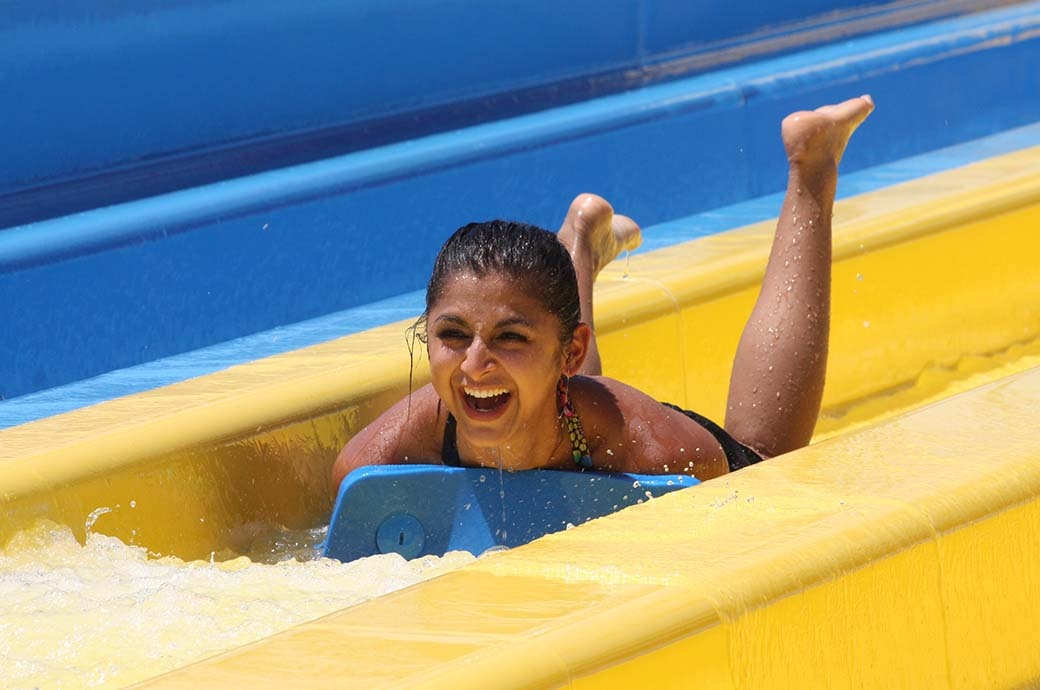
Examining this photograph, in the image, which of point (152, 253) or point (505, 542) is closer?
point (505, 542)

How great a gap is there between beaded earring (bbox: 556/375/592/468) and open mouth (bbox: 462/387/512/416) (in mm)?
137

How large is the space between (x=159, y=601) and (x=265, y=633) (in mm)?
145

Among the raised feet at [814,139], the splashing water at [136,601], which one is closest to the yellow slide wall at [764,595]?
the splashing water at [136,601]

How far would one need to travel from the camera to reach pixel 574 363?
2.37 m

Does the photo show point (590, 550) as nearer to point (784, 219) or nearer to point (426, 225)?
point (784, 219)

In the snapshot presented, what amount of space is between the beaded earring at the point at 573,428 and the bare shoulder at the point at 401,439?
174 mm

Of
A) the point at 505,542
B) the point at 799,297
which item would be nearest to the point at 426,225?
the point at 799,297

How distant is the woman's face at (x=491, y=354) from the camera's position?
7.32 ft

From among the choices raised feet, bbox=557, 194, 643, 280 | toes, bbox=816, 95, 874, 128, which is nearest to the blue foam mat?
raised feet, bbox=557, 194, 643, 280

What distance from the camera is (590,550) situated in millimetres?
1724

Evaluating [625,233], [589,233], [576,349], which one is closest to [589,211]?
[589,233]

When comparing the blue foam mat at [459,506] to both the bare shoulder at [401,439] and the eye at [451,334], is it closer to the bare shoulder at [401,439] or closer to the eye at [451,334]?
the bare shoulder at [401,439]

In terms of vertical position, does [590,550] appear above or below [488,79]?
below

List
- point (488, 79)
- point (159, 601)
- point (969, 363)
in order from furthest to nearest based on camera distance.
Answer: point (488, 79)
point (969, 363)
point (159, 601)
